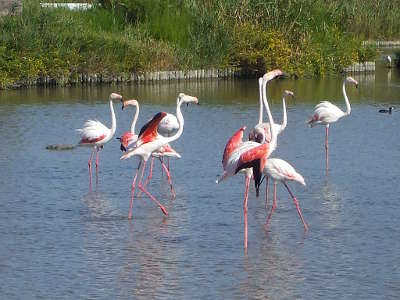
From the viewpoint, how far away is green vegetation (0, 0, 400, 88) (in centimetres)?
2634

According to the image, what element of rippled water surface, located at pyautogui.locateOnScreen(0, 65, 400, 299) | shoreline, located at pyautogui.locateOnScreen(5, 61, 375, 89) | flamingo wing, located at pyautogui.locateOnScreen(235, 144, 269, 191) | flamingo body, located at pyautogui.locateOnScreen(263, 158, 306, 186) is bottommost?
rippled water surface, located at pyautogui.locateOnScreen(0, 65, 400, 299)

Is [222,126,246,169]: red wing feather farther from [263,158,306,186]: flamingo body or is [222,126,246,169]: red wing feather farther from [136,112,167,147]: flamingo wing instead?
[136,112,167,147]: flamingo wing

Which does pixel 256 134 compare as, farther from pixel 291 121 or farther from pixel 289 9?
pixel 289 9

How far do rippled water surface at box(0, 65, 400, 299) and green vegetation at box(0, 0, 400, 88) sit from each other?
7813mm

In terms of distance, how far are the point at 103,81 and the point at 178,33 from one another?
354cm

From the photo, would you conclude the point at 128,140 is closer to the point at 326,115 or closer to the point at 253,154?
the point at 253,154

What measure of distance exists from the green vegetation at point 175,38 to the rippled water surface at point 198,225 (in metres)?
7.81

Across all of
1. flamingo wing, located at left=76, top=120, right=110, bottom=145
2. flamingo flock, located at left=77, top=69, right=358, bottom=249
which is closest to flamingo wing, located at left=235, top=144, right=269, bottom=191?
flamingo flock, located at left=77, top=69, right=358, bottom=249

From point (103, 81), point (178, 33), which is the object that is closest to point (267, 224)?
point (103, 81)

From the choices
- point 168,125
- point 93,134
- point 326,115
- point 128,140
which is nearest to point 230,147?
point 128,140

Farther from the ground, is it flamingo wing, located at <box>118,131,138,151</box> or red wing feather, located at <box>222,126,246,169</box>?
red wing feather, located at <box>222,126,246,169</box>

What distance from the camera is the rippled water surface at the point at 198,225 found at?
872 centimetres

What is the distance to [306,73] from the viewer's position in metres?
30.2

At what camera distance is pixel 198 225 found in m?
10.8
